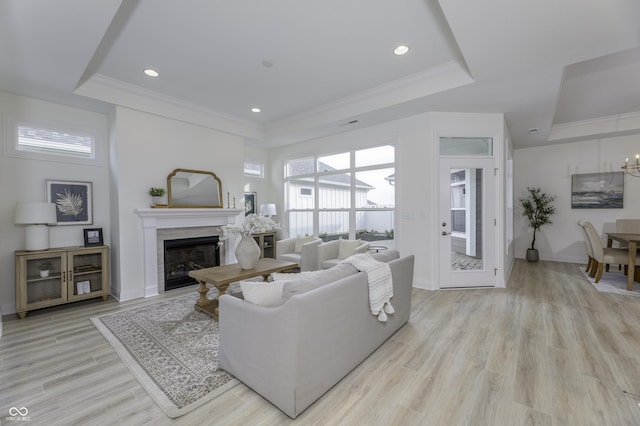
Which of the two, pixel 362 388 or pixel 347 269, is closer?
pixel 362 388

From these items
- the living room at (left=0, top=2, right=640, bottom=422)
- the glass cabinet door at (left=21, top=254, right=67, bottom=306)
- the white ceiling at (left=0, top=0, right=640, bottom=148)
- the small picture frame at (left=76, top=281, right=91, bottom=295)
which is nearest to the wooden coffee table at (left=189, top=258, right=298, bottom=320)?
the living room at (left=0, top=2, right=640, bottom=422)

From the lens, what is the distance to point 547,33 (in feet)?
7.91

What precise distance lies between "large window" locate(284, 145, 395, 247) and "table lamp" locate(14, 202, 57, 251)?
412cm

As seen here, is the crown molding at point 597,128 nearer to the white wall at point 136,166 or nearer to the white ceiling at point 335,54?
the white ceiling at point 335,54

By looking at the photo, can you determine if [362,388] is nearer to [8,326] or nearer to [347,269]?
[347,269]

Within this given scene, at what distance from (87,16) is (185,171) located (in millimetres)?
2597

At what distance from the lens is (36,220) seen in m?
3.33

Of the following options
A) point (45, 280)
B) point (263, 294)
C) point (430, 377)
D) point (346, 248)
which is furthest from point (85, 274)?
point (430, 377)

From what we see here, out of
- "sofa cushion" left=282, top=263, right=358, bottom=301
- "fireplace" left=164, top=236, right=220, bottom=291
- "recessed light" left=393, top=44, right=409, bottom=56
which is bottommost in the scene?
"fireplace" left=164, top=236, right=220, bottom=291

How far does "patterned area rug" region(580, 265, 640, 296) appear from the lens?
406 centimetres

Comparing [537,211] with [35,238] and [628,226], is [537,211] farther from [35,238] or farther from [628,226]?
[35,238]

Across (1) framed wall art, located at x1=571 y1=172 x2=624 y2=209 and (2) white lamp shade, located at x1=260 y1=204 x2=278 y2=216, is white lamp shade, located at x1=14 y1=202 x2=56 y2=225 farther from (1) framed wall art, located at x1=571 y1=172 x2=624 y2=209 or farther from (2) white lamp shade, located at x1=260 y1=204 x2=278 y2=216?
(1) framed wall art, located at x1=571 y1=172 x2=624 y2=209

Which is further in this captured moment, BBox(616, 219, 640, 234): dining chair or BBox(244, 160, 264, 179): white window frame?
BBox(244, 160, 264, 179): white window frame

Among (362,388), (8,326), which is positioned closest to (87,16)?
(8,326)
